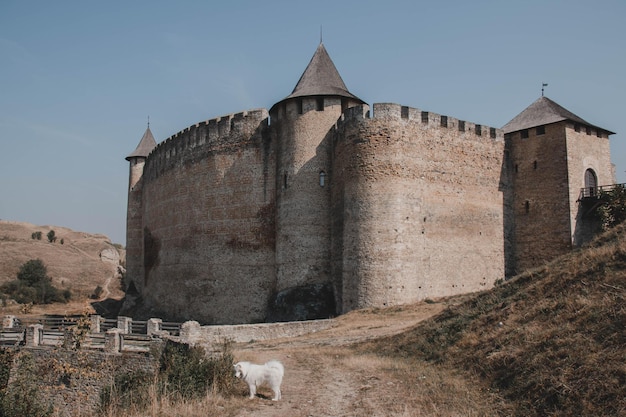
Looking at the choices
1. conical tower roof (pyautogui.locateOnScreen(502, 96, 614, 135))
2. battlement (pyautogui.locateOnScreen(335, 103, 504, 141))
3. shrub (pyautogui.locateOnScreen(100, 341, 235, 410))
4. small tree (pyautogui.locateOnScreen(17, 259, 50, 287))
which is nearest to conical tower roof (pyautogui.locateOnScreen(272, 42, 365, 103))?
battlement (pyautogui.locateOnScreen(335, 103, 504, 141))

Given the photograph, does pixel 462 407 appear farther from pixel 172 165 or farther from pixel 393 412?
pixel 172 165

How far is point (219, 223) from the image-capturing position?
26734 millimetres

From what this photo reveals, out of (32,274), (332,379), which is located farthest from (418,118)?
(32,274)

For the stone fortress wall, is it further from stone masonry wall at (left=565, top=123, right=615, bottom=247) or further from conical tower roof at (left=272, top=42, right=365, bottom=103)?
stone masonry wall at (left=565, top=123, right=615, bottom=247)

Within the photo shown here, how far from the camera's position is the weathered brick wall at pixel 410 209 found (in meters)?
20.7

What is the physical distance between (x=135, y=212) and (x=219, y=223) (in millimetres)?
13162

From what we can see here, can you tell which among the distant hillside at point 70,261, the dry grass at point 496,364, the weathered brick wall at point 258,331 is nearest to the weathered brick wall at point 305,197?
the weathered brick wall at point 258,331

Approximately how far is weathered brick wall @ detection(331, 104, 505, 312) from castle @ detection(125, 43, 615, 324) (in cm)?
5

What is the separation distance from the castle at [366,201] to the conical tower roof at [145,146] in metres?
11.6

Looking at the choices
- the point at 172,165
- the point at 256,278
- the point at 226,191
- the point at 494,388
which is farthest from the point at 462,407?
the point at 172,165

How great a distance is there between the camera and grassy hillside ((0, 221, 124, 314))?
4462 cm

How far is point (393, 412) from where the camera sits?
8.22m

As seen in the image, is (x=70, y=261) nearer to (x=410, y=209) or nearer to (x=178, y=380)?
(x=410, y=209)

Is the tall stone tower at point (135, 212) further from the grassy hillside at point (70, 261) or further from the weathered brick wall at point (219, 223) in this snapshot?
the weathered brick wall at point (219, 223)
